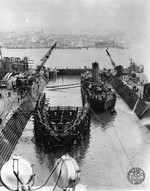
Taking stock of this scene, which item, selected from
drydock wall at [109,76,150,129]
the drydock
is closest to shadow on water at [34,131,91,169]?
the drydock

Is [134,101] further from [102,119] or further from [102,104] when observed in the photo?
[102,119]

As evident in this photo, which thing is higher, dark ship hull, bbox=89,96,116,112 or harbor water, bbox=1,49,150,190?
dark ship hull, bbox=89,96,116,112

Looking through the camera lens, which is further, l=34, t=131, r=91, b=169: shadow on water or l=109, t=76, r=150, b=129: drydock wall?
l=109, t=76, r=150, b=129: drydock wall

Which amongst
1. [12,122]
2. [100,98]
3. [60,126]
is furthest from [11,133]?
[100,98]

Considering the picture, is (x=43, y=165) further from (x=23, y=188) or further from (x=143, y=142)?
(x=23, y=188)

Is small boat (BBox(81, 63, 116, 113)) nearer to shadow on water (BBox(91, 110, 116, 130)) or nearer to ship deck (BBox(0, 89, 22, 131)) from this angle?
shadow on water (BBox(91, 110, 116, 130))
